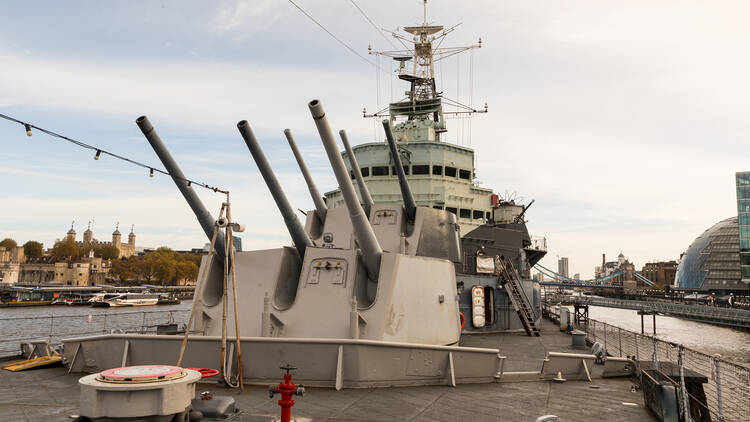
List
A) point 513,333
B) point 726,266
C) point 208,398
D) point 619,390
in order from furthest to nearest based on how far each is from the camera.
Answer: point 726,266
point 513,333
point 619,390
point 208,398

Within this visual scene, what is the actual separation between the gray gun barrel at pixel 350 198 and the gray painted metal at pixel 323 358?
1426 mm

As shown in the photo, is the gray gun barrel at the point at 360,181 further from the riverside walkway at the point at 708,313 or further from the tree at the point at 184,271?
the tree at the point at 184,271

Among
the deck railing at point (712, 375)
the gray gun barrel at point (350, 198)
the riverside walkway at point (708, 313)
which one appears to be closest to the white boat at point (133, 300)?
the deck railing at point (712, 375)

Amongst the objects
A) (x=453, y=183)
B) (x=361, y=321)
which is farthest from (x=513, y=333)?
(x=361, y=321)

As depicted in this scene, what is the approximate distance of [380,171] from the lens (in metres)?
19.9

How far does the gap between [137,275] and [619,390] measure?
89249mm

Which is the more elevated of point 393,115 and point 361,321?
point 393,115

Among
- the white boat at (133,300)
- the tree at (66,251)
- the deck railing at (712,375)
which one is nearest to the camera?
the deck railing at (712,375)

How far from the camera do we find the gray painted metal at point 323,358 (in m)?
6.40

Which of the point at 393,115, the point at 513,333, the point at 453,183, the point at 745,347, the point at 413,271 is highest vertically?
the point at 393,115

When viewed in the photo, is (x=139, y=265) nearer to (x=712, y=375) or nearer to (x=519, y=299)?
(x=519, y=299)

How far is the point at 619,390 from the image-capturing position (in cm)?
694

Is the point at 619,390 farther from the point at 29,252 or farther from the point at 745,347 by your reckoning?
the point at 29,252

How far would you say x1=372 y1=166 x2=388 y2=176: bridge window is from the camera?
19.8 meters
